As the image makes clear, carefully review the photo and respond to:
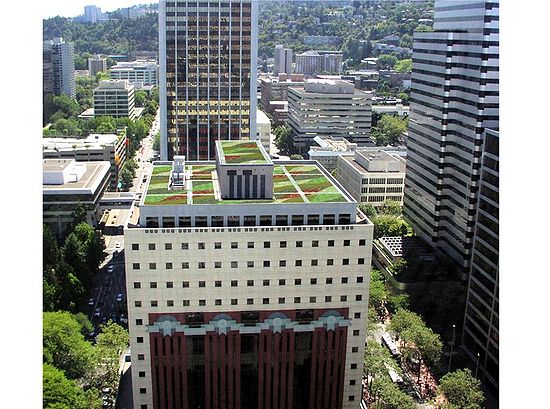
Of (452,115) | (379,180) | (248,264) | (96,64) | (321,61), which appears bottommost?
(248,264)

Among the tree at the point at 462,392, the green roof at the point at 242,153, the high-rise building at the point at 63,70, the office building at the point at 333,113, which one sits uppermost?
the high-rise building at the point at 63,70

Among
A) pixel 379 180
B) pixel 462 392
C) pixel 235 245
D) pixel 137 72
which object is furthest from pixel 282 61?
pixel 235 245

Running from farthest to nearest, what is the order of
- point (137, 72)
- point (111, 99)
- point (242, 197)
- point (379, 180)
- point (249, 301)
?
1. point (137, 72)
2. point (111, 99)
3. point (379, 180)
4. point (242, 197)
5. point (249, 301)

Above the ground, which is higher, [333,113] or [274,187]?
[333,113]

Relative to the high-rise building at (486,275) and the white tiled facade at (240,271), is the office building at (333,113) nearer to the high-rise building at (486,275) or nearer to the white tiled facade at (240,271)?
the high-rise building at (486,275)

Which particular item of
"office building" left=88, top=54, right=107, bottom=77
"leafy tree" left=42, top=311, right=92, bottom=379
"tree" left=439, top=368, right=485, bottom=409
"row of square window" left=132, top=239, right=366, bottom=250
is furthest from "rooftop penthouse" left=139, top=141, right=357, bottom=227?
"office building" left=88, top=54, right=107, bottom=77

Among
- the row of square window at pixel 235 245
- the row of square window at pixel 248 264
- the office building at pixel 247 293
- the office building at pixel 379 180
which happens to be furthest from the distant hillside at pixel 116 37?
the row of square window at pixel 248 264

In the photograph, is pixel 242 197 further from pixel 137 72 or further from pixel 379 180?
pixel 137 72
